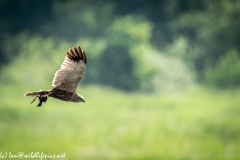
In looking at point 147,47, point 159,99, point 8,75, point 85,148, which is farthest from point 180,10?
point 85,148

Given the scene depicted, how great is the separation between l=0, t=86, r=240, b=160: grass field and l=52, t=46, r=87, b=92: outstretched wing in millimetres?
6156

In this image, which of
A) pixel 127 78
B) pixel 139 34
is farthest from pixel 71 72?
pixel 139 34

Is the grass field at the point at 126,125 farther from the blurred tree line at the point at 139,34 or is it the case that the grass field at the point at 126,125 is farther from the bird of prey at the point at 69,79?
the bird of prey at the point at 69,79

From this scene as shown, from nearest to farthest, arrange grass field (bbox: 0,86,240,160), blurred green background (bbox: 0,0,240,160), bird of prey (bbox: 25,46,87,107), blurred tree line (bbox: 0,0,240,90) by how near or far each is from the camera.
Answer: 1. bird of prey (bbox: 25,46,87,107)
2. grass field (bbox: 0,86,240,160)
3. blurred green background (bbox: 0,0,240,160)
4. blurred tree line (bbox: 0,0,240,90)

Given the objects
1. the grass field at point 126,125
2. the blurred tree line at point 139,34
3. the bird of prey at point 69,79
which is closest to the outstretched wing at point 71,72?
the bird of prey at point 69,79

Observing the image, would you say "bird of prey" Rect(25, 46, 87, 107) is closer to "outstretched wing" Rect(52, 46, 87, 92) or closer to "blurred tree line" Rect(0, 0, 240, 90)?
"outstretched wing" Rect(52, 46, 87, 92)

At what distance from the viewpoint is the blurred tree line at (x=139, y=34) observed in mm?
12445

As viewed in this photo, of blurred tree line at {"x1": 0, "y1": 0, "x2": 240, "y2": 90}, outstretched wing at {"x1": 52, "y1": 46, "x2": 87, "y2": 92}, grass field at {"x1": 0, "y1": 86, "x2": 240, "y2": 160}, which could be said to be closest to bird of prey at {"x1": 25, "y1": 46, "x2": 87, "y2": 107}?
outstretched wing at {"x1": 52, "y1": 46, "x2": 87, "y2": 92}

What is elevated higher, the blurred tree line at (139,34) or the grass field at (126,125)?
the blurred tree line at (139,34)

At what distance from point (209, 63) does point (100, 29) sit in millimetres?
2661

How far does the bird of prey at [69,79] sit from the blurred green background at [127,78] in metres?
6.22

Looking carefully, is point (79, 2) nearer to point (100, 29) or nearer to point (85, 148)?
point (100, 29)

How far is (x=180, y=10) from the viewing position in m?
13.9

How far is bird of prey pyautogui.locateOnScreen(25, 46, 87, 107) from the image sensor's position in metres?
2.21
